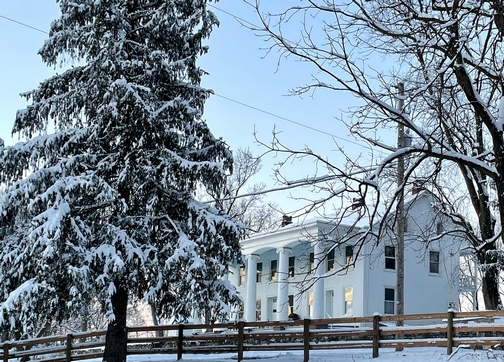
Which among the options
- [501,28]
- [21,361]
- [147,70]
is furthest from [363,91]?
[21,361]

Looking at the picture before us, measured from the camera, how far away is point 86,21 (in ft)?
53.0

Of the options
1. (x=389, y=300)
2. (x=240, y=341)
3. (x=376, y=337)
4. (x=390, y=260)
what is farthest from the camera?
(x=390, y=260)

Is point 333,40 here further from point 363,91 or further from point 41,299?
point 41,299

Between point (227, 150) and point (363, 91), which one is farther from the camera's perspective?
point (227, 150)

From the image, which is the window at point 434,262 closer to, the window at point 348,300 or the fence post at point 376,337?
the window at point 348,300

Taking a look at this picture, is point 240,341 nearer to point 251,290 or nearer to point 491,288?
point 491,288

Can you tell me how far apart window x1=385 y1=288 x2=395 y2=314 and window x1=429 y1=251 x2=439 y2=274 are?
112 inches

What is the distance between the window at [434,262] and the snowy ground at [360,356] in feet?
49.3

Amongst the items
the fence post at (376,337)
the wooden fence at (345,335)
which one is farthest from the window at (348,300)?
the fence post at (376,337)

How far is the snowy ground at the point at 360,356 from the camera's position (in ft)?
41.4

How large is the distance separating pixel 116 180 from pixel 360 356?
24.3 feet

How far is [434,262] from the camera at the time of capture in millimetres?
31281

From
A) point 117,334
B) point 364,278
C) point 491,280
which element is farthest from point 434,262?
point 117,334

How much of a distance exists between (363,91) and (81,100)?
953cm
